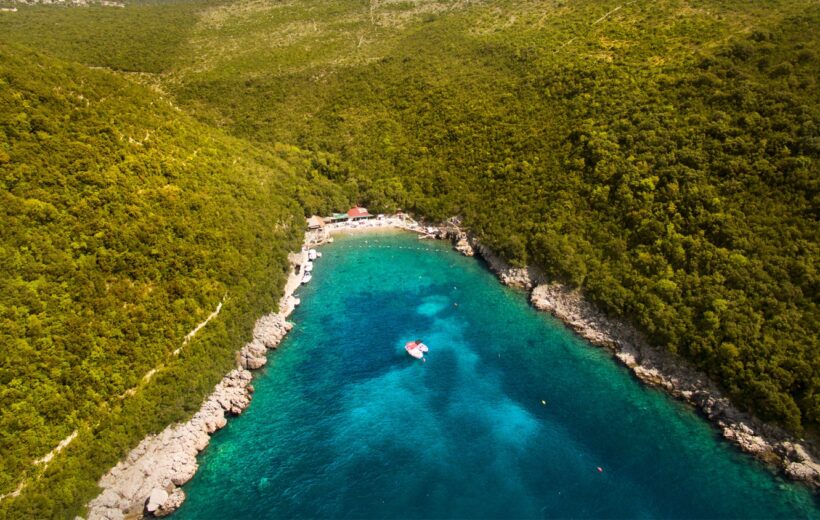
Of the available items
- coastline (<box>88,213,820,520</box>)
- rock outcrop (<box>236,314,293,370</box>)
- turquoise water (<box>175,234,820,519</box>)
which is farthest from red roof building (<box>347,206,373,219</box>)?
rock outcrop (<box>236,314,293,370</box>)

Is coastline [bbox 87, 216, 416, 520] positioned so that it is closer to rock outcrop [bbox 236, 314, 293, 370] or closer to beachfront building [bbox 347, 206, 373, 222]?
rock outcrop [bbox 236, 314, 293, 370]

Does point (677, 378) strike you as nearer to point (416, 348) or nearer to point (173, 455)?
point (416, 348)

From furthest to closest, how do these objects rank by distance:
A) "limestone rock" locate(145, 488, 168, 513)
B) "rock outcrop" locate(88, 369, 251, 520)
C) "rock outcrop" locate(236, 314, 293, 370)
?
1. "rock outcrop" locate(236, 314, 293, 370)
2. "limestone rock" locate(145, 488, 168, 513)
3. "rock outcrop" locate(88, 369, 251, 520)

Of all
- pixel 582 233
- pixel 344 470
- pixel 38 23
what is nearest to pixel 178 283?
pixel 344 470

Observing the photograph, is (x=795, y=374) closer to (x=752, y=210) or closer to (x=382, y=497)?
(x=752, y=210)

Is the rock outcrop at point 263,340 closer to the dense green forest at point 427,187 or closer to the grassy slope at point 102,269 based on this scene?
the grassy slope at point 102,269

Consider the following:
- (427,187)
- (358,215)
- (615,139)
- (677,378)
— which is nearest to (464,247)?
(427,187)

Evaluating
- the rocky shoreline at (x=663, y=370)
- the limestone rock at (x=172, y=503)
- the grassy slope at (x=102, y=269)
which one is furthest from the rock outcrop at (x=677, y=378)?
the limestone rock at (x=172, y=503)
